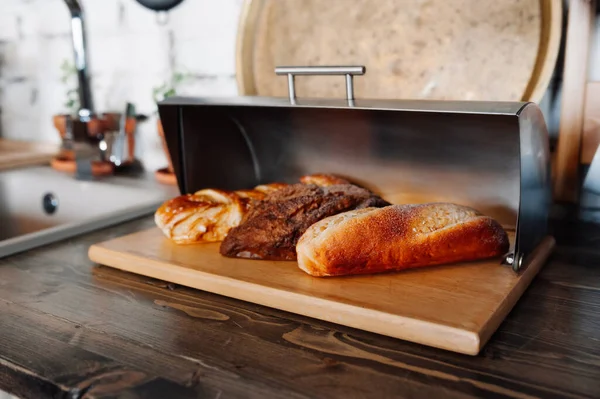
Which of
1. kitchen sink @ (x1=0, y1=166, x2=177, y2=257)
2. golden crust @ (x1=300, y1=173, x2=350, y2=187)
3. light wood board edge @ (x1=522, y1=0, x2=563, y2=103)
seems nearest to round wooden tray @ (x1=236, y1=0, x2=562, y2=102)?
light wood board edge @ (x1=522, y1=0, x2=563, y2=103)

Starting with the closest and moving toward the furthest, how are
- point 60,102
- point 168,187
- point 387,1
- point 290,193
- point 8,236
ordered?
point 290,193, point 387,1, point 168,187, point 8,236, point 60,102

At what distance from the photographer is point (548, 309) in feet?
2.88

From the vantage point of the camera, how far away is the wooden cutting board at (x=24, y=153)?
1.90m

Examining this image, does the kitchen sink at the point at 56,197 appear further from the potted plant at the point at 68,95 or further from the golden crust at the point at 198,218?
the golden crust at the point at 198,218

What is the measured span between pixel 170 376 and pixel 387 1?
0.98 m

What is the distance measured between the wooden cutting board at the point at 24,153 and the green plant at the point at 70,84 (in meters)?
0.17

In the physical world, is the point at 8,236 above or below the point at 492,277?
below

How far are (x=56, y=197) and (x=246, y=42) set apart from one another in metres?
0.83

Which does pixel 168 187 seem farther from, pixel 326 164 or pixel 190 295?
pixel 190 295

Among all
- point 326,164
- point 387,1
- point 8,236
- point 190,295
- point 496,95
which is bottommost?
point 8,236

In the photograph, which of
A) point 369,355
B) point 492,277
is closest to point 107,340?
point 369,355

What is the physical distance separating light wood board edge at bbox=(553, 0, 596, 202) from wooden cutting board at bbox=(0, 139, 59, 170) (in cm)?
163

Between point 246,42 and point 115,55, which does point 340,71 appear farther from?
point 115,55

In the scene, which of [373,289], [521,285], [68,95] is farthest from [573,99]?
[68,95]
